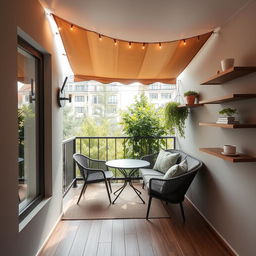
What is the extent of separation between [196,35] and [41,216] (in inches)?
111

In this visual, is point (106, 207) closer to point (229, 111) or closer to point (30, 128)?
point (30, 128)

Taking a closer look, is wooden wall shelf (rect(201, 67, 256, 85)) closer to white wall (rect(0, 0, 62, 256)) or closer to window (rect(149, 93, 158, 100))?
white wall (rect(0, 0, 62, 256))

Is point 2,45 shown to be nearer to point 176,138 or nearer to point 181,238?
point 181,238

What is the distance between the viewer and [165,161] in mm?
3736

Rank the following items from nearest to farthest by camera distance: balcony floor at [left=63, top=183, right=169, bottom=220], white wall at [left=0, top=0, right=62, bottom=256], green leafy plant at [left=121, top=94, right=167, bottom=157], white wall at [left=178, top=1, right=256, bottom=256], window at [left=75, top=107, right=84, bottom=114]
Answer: white wall at [left=0, top=0, right=62, bottom=256]
white wall at [left=178, top=1, right=256, bottom=256]
balcony floor at [left=63, top=183, right=169, bottom=220]
green leafy plant at [left=121, top=94, right=167, bottom=157]
window at [left=75, top=107, right=84, bottom=114]

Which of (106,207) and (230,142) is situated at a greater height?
(230,142)

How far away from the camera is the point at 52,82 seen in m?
2.66

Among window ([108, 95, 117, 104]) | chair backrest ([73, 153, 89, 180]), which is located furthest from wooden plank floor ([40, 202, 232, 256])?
window ([108, 95, 117, 104])

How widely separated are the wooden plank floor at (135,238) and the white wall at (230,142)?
236 mm

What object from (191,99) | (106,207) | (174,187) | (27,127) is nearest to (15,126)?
(27,127)

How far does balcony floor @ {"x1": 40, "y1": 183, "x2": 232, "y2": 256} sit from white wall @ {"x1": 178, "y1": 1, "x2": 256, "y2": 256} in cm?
24

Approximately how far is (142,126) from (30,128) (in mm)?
2571

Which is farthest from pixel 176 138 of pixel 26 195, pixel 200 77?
pixel 26 195

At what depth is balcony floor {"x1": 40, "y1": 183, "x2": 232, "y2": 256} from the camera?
2271mm
